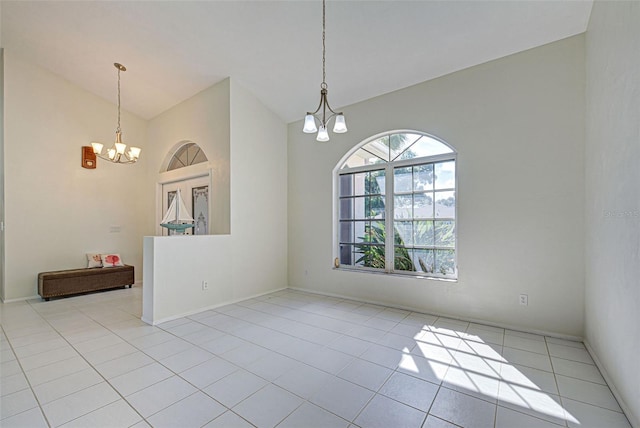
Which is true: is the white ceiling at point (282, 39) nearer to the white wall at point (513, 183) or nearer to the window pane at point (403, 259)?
the white wall at point (513, 183)

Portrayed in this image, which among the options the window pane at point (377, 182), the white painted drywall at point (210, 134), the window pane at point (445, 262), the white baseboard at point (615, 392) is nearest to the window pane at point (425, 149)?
the window pane at point (377, 182)

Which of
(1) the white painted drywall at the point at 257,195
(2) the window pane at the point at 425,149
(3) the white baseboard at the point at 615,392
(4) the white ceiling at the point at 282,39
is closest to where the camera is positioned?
(3) the white baseboard at the point at 615,392

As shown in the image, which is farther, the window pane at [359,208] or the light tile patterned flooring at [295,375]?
the window pane at [359,208]

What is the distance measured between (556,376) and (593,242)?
1.24 metres

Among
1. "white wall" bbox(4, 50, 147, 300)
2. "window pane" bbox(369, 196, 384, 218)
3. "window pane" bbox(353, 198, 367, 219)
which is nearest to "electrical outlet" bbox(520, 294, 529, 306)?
"window pane" bbox(369, 196, 384, 218)

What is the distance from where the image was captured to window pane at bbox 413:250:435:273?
3.82m

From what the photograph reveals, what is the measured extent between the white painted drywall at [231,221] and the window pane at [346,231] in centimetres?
114

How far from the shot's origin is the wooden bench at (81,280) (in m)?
4.50

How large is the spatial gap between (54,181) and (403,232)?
587 cm

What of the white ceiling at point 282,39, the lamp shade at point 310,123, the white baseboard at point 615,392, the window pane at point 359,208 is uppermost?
the white ceiling at point 282,39

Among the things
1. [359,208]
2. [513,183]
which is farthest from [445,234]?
[359,208]

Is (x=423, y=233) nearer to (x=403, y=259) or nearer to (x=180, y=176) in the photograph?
(x=403, y=259)

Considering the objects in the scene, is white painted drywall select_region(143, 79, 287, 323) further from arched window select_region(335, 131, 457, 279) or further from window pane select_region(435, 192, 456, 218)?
window pane select_region(435, 192, 456, 218)

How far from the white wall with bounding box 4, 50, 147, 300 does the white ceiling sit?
55cm
